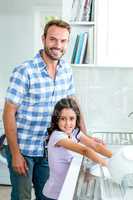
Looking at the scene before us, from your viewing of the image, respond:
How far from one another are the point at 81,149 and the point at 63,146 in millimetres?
91

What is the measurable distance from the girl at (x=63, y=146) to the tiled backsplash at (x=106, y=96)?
0.86 metres

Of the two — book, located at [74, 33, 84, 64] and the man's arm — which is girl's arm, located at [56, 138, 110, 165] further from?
book, located at [74, 33, 84, 64]

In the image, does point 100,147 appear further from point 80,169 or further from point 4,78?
point 4,78

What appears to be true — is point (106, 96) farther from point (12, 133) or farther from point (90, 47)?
point (12, 133)

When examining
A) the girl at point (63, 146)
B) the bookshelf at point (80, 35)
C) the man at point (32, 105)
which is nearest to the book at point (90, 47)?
the bookshelf at point (80, 35)

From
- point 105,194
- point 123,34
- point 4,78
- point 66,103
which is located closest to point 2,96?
point 4,78

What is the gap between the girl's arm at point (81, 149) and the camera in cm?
167

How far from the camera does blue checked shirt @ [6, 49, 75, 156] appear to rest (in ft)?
6.50

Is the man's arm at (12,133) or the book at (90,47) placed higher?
the book at (90,47)

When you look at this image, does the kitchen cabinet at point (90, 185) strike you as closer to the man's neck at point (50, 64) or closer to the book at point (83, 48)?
the man's neck at point (50, 64)

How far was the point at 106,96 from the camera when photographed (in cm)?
284

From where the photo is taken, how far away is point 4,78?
4.18m

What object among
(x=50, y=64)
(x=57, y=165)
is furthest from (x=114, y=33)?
(x=57, y=165)

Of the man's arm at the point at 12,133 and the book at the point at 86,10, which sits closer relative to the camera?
the man's arm at the point at 12,133
